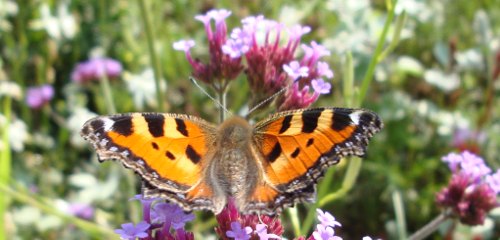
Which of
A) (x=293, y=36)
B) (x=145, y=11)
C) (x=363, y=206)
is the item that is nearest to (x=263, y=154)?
(x=293, y=36)

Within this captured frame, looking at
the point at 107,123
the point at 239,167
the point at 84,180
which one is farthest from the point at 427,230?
the point at 84,180

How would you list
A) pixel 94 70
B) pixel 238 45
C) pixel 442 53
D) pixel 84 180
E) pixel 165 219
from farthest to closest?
pixel 94 70, pixel 442 53, pixel 84 180, pixel 238 45, pixel 165 219

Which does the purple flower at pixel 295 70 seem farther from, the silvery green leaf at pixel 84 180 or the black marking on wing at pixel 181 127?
the silvery green leaf at pixel 84 180

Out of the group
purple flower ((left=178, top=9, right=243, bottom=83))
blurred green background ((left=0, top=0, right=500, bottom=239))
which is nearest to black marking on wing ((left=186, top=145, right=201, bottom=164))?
purple flower ((left=178, top=9, right=243, bottom=83))

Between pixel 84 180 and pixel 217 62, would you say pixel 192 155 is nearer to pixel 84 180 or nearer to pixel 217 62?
pixel 217 62

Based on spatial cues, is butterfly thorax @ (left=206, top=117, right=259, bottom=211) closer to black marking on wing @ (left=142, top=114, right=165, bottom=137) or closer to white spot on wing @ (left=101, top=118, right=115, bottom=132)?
black marking on wing @ (left=142, top=114, right=165, bottom=137)
